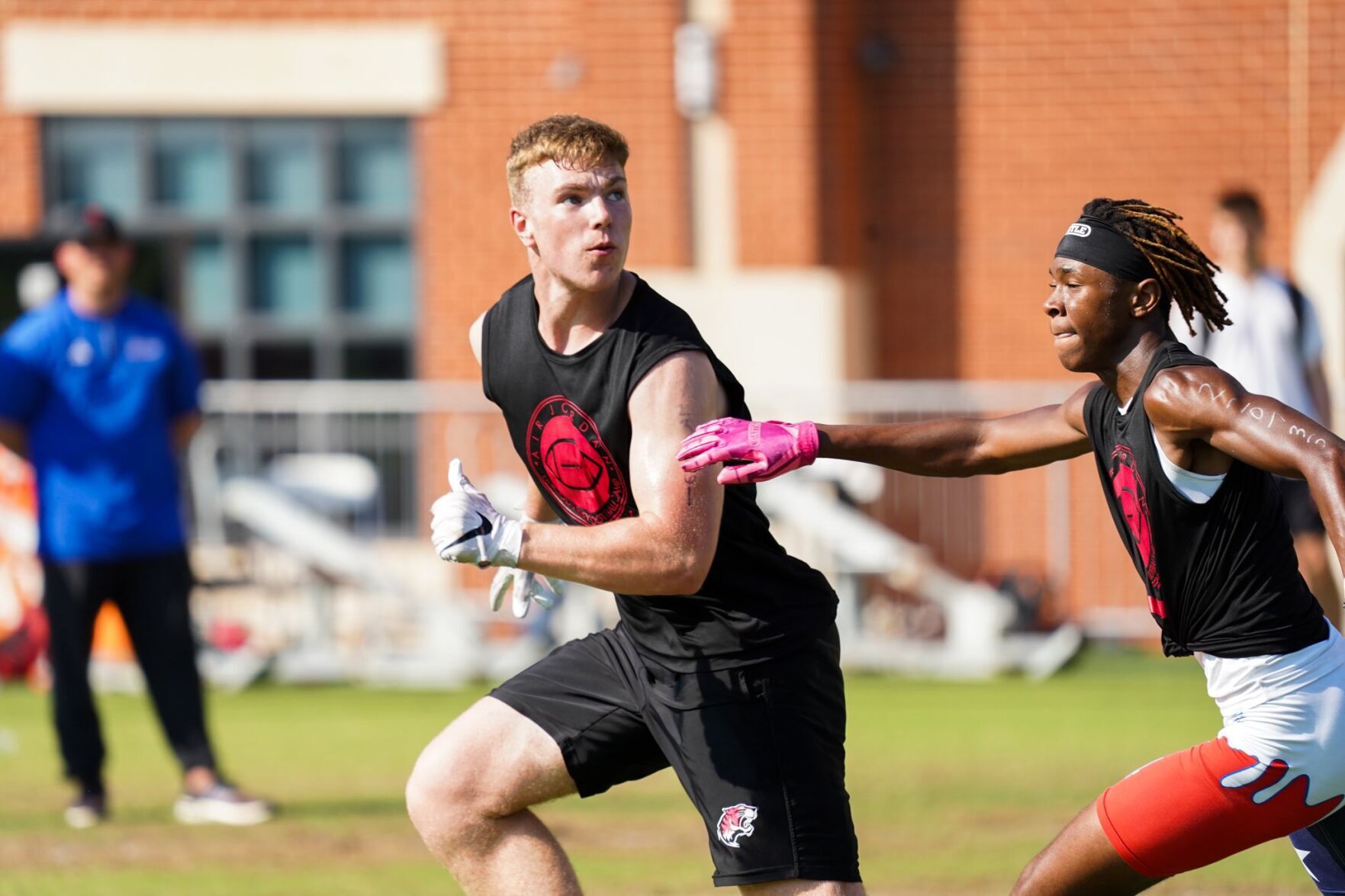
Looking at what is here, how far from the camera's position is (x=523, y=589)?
15.7ft

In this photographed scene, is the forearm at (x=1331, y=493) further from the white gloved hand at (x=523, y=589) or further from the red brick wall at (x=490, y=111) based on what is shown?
the red brick wall at (x=490, y=111)

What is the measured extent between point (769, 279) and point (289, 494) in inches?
162

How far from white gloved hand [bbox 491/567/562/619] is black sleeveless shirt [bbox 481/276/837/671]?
0.34 meters

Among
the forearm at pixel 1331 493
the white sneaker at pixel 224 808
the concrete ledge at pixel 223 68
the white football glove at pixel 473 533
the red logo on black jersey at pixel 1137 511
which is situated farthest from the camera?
the concrete ledge at pixel 223 68

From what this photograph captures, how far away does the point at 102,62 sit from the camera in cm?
1471

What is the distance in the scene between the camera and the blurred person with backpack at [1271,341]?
8.45 metres

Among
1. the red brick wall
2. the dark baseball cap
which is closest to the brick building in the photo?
the red brick wall

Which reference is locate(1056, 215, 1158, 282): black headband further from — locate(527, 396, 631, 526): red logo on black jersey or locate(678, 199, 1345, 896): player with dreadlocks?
locate(527, 396, 631, 526): red logo on black jersey

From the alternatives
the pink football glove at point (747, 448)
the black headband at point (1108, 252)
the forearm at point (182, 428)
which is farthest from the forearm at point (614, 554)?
the forearm at point (182, 428)

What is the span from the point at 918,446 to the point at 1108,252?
68 cm

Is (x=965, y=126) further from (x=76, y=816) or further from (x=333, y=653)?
(x=76, y=816)

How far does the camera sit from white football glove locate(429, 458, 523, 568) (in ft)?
13.1

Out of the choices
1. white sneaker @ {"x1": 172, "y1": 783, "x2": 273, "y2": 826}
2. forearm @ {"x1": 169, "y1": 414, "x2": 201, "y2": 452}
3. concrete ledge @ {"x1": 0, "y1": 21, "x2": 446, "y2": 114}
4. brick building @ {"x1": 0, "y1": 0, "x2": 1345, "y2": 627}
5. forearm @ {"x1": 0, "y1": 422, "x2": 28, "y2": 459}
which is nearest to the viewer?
white sneaker @ {"x1": 172, "y1": 783, "x2": 273, "y2": 826}

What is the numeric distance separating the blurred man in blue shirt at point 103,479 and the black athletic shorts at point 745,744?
3.75 meters
